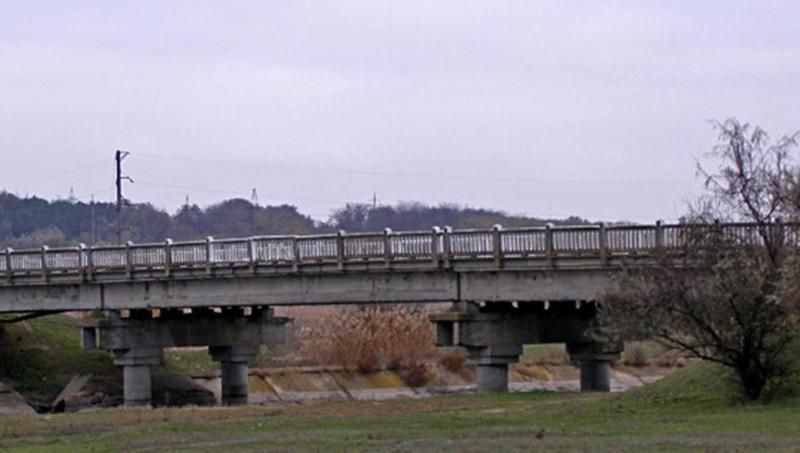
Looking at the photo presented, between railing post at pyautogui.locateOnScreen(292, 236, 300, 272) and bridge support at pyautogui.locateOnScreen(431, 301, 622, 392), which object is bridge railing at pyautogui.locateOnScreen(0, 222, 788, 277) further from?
bridge support at pyautogui.locateOnScreen(431, 301, 622, 392)

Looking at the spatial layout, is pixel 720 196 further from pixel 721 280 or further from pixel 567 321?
pixel 567 321

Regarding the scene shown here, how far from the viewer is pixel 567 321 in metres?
57.8

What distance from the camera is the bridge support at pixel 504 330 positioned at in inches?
2153

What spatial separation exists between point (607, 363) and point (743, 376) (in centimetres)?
2046

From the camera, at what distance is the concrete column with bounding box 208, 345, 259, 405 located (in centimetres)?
6906

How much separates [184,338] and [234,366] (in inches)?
97.8

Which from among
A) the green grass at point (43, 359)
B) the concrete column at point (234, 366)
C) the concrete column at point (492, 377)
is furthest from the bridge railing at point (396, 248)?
the concrete column at point (234, 366)

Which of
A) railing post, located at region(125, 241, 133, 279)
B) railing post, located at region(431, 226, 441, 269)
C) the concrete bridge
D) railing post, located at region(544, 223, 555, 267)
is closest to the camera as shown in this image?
the concrete bridge

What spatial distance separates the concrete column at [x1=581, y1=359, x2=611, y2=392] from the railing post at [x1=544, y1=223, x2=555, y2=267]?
767 centimetres

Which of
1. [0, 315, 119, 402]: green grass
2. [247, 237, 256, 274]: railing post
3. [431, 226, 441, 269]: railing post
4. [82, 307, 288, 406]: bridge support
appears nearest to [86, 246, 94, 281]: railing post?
[82, 307, 288, 406]: bridge support

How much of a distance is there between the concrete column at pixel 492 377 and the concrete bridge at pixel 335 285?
0.04 meters

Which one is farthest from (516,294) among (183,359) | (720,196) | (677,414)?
(183,359)

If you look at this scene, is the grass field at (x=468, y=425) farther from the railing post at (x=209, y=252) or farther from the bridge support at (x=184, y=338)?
the bridge support at (x=184, y=338)

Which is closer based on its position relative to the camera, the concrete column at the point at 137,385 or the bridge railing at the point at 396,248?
the bridge railing at the point at 396,248
